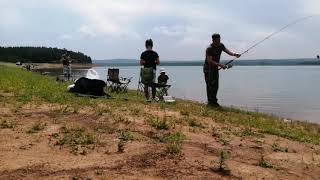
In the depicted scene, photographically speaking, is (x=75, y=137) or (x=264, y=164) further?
(x=75, y=137)

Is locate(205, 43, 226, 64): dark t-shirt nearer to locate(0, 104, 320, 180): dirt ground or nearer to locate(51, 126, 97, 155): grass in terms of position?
locate(0, 104, 320, 180): dirt ground

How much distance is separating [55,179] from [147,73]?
9800mm

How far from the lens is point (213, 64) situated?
583 inches

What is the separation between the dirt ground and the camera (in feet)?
23.3

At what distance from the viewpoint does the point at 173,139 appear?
29.3ft

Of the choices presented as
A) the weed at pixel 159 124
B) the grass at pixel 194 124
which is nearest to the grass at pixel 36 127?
the weed at pixel 159 124

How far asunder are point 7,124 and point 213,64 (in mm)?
6772

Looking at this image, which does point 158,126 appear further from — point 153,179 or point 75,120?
point 153,179

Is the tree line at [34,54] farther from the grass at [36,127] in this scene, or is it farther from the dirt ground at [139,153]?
the grass at [36,127]

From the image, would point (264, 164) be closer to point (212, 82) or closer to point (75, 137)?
point (75, 137)

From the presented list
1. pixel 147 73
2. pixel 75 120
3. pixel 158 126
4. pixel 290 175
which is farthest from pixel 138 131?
pixel 147 73

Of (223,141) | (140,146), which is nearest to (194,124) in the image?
(223,141)

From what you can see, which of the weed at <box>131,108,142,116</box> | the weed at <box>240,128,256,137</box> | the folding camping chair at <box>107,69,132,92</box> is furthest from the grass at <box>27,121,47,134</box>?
the folding camping chair at <box>107,69,132,92</box>

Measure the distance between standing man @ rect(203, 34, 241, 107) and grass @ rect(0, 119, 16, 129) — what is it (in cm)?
648
